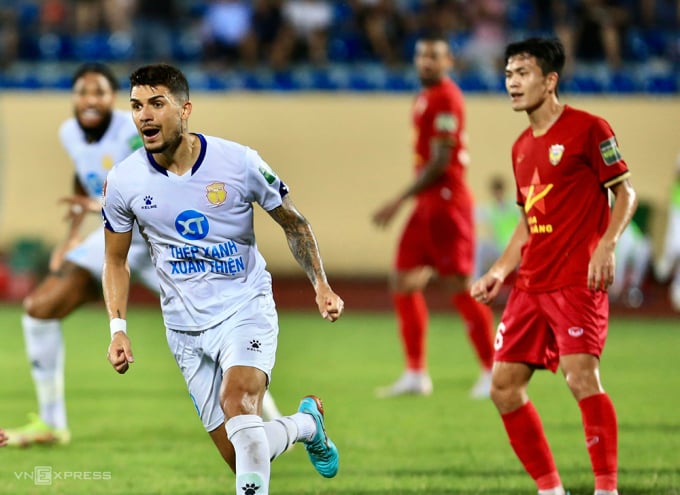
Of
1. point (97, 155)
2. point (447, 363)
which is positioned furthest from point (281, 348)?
point (97, 155)

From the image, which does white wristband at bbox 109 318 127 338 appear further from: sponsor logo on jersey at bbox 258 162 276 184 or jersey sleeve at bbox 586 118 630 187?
jersey sleeve at bbox 586 118 630 187

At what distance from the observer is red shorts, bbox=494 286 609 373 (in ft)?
18.3

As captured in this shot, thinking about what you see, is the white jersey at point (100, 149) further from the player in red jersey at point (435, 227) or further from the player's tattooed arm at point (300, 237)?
the player in red jersey at point (435, 227)

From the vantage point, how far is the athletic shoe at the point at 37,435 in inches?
293

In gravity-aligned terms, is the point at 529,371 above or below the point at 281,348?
above

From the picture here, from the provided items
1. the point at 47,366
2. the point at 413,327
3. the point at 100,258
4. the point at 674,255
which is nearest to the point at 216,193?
the point at 100,258

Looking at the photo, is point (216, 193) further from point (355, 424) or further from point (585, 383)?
point (355, 424)

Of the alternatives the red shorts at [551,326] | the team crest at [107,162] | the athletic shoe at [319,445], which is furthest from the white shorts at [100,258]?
the red shorts at [551,326]

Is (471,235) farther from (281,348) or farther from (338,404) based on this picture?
(281,348)

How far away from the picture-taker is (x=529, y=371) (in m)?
5.78

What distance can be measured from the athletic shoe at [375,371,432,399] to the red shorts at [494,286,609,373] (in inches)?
153

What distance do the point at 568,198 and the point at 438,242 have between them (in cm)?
417

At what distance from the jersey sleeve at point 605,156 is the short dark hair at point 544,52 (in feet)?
1.25

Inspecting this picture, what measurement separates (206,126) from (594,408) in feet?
47.4
